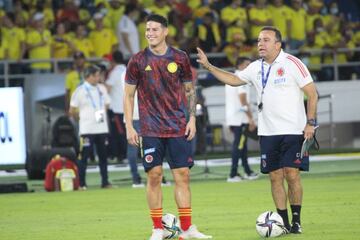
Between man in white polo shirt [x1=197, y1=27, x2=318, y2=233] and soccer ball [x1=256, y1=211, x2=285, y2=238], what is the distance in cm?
29

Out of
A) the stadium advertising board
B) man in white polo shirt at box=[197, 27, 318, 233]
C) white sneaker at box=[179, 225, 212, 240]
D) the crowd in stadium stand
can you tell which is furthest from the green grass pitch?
the crowd in stadium stand

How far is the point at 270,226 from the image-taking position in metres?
13.2

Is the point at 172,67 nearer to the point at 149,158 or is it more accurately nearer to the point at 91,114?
the point at 149,158

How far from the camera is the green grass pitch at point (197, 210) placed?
14.0 metres

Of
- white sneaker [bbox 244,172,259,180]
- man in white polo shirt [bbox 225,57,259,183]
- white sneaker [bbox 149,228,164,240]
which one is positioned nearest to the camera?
white sneaker [bbox 149,228,164,240]

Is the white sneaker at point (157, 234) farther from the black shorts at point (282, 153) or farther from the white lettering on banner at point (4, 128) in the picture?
the white lettering on banner at point (4, 128)

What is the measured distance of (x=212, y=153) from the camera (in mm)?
30188

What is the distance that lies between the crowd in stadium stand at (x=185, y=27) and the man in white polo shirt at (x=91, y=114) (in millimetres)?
7014

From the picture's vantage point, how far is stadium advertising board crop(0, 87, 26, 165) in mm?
21797

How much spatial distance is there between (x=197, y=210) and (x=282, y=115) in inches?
146

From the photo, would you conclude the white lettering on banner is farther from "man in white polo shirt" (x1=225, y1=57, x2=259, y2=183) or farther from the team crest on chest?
the team crest on chest

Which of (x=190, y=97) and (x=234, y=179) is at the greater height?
(x=190, y=97)

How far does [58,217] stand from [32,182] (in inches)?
310

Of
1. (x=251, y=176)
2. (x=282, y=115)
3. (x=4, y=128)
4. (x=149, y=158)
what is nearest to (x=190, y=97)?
(x=149, y=158)
